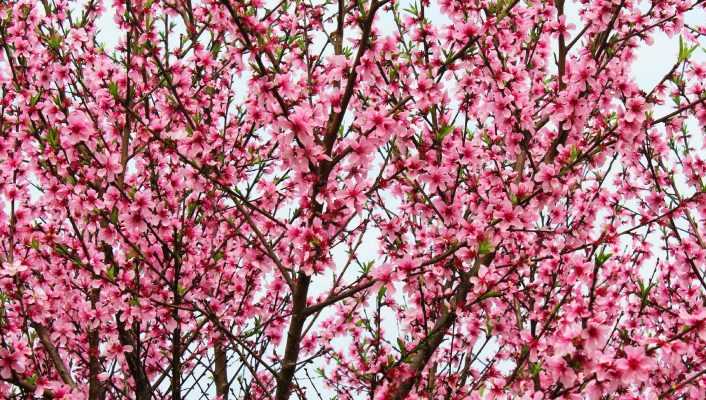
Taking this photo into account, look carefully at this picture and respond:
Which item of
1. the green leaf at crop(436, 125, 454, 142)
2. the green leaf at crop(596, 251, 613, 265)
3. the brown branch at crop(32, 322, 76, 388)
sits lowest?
the brown branch at crop(32, 322, 76, 388)

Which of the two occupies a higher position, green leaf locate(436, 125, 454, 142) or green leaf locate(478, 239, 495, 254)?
green leaf locate(436, 125, 454, 142)

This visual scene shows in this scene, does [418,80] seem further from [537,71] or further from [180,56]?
[180,56]

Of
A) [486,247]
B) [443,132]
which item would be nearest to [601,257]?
[486,247]

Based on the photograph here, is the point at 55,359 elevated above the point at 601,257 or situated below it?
below

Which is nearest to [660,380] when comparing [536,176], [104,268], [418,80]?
[536,176]

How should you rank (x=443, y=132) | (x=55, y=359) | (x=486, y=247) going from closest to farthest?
(x=486, y=247) < (x=443, y=132) < (x=55, y=359)

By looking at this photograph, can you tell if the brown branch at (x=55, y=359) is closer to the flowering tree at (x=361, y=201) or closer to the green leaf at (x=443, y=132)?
the flowering tree at (x=361, y=201)

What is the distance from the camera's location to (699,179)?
7.53 metres

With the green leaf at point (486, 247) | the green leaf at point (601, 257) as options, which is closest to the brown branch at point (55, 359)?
the green leaf at point (486, 247)

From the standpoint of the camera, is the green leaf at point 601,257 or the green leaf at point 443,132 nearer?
the green leaf at point 601,257

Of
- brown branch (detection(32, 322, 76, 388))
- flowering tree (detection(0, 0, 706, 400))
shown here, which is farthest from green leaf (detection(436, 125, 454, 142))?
brown branch (detection(32, 322, 76, 388))

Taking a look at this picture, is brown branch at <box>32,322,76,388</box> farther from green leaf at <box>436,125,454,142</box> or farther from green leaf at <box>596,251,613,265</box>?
green leaf at <box>596,251,613,265</box>

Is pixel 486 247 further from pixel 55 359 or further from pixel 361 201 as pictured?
pixel 55 359

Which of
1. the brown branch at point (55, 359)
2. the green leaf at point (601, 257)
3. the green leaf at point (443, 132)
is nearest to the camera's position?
the green leaf at point (601, 257)
